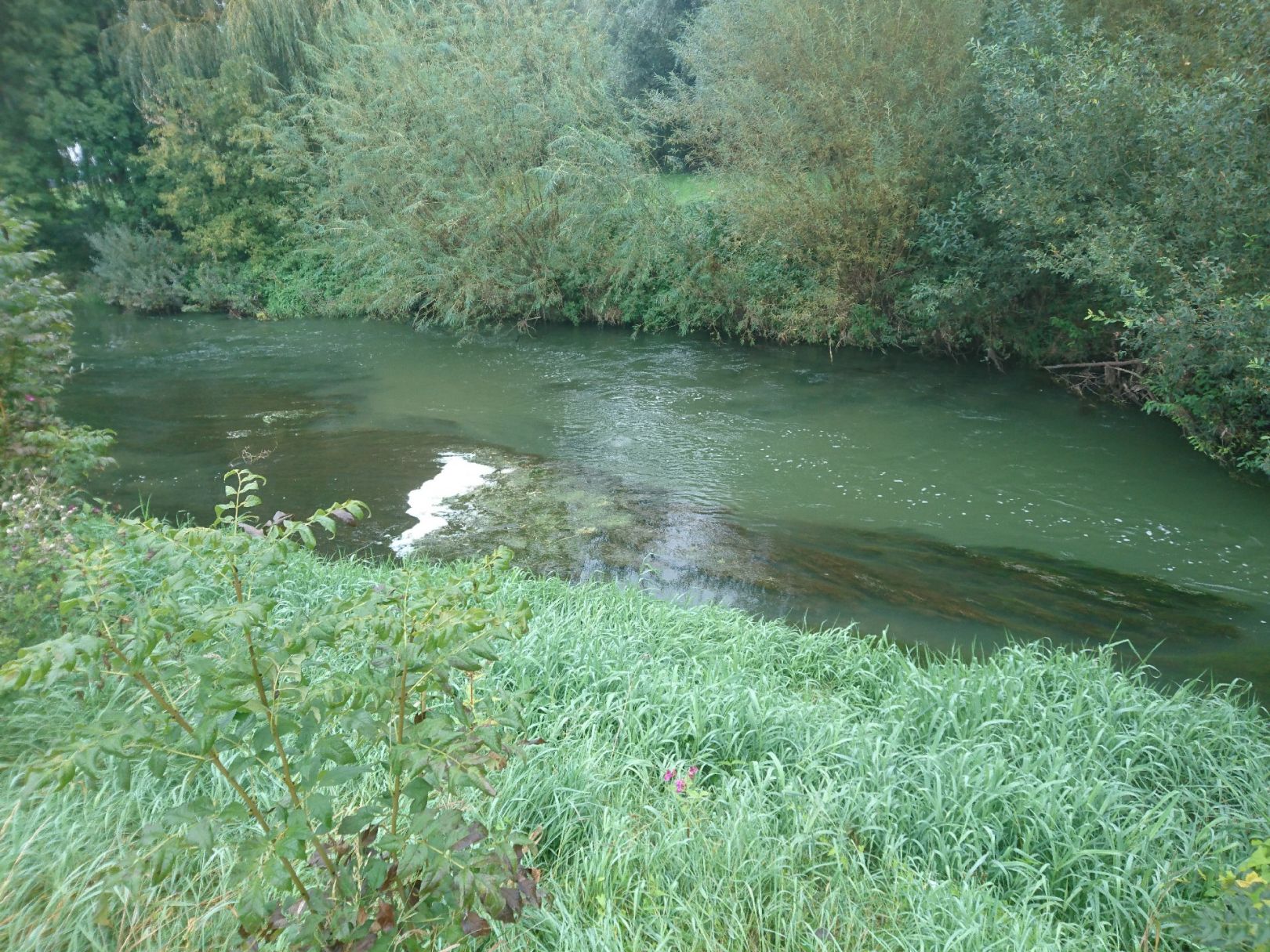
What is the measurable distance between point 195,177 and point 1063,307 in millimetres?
20286

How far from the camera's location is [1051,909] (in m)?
2.86

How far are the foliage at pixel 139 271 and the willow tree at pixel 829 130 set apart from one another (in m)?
14.3

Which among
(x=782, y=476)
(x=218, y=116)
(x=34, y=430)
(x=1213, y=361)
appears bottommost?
(x=782, y=476)

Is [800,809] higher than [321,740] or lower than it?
lower

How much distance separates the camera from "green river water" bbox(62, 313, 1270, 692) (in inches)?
244

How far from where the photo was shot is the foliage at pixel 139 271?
21.2 meters

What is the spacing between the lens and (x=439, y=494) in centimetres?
Result: 855

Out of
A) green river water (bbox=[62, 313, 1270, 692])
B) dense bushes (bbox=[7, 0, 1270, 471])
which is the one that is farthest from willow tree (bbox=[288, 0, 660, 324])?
green river water (bbox=[62, 313, 1270, 692])

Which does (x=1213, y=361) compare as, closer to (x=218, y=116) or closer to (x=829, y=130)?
(x=829, y=130)

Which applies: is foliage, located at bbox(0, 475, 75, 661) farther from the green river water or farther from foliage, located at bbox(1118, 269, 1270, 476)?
foliage, located at bbox(1118, 269, 1270, 476)

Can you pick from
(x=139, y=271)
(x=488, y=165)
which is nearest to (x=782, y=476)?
(x=488, y=165)

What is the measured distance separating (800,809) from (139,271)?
76.5 feet

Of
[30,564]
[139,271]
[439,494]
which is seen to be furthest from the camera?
[139,271]

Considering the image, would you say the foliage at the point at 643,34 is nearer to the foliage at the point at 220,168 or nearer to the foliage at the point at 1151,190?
the foliage at the point at 220,168
